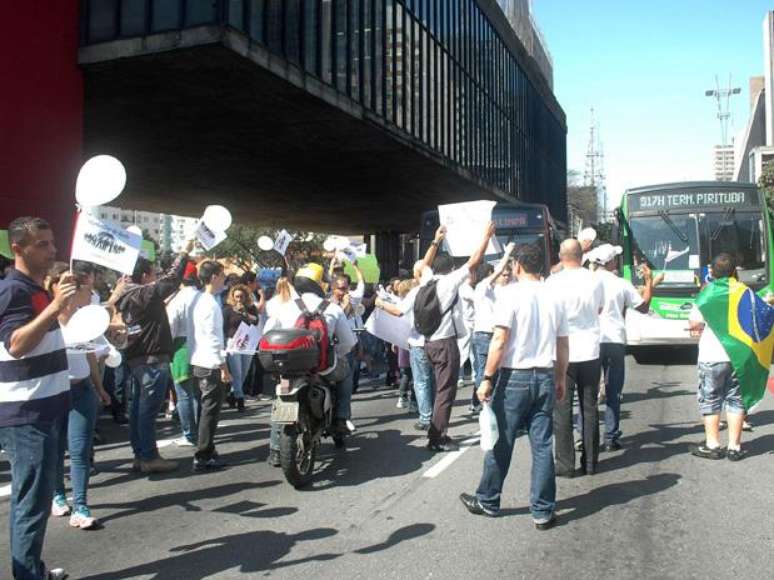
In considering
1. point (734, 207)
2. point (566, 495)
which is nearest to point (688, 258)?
point (734, 207)

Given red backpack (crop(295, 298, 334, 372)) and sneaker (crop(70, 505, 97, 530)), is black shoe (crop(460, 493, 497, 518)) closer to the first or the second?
red backpack (crop(295, 298, 334, 372))

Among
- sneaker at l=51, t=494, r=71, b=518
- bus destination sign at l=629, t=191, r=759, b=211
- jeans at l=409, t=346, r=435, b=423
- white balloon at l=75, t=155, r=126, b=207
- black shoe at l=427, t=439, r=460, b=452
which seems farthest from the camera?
bus destination sign at l=629, t=191, r=759, b=211

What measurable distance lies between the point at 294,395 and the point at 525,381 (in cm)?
197

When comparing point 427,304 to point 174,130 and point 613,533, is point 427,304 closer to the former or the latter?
point 613,533

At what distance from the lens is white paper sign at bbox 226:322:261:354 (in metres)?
9.33

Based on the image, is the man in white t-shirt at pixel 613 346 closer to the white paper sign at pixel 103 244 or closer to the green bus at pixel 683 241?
the white paper sign at pixel 103 244

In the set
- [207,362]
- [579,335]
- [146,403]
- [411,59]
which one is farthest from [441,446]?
[411,59]

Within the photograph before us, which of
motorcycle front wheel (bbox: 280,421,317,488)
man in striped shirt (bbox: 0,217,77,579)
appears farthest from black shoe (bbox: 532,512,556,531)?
man in striped shirt (bbox: 0,217,77,579)

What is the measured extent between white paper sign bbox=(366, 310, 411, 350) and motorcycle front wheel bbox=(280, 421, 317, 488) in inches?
99.8

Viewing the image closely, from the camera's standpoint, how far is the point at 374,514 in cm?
530

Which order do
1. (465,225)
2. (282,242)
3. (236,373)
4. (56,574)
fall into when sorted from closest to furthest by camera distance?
(56,574) < (465,225) < (236,373) < (282,242)

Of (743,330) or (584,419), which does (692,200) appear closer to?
(743,330)

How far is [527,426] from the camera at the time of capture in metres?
5.15

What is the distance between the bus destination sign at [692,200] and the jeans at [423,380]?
8549 millimetres
